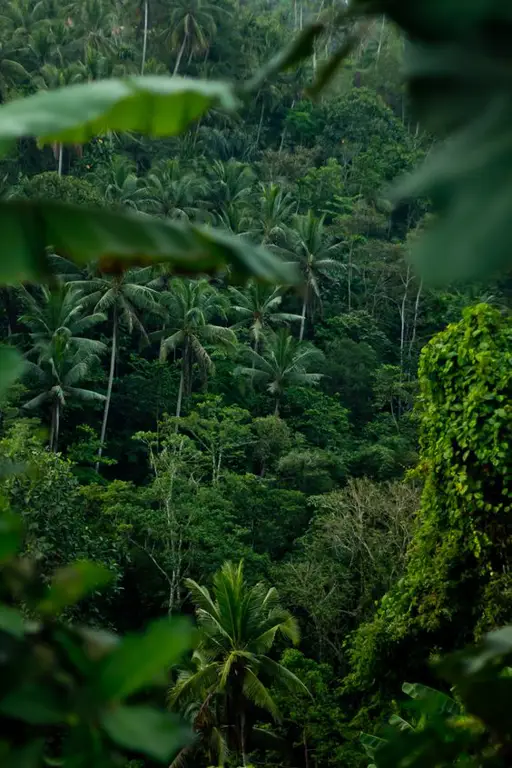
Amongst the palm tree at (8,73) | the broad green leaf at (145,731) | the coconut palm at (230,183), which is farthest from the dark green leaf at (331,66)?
the palm tree at (8,73)

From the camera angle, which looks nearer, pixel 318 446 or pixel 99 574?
pixel 99 574

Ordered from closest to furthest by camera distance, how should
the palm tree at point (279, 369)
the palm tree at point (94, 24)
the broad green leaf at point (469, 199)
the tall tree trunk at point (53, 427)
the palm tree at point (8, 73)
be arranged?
1. the broad green leaf at point (469, 199)
2. the tall tree trunk at point (53, 427)
3. the palm tree at point (279, 369)
4. the palm tree at point (8, 73)
5. the palm tree at point (94, 24)

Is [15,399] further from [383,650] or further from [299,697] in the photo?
[383,650]

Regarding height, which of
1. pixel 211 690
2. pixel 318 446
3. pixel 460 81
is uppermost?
A: pixel 460 81

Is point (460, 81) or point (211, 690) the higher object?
point (460, 81)

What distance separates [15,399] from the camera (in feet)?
66.7

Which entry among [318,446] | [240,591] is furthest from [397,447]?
[240,591]

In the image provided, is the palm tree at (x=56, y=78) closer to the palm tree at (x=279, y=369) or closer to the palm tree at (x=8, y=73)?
the palm tree at (x=8, y=73)

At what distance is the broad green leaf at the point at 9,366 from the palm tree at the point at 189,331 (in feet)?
74.9

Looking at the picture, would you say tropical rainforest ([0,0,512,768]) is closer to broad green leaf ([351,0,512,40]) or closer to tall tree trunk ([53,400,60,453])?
broad green leaf ([351,0,512,40])

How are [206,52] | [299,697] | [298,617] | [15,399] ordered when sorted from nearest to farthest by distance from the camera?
[299,697], [298,617], [15,399], [206,52]

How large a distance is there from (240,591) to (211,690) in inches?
55.8

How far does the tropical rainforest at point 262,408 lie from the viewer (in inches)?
289

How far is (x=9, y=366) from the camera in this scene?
18.6 inches
